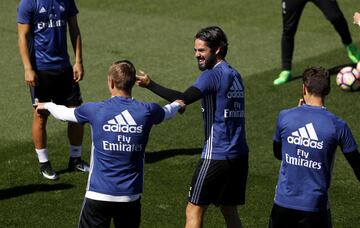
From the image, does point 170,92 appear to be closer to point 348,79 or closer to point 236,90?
point 236,90

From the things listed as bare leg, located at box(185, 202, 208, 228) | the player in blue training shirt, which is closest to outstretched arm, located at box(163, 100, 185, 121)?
the player in blue training shirt

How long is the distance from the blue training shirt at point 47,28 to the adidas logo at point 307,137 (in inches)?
192

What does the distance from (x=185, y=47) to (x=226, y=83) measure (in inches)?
377

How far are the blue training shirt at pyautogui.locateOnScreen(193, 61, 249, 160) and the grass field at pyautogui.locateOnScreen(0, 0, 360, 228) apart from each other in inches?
60.9

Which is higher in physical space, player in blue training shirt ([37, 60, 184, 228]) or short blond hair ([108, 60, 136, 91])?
short blond hair ([108, 60, 136, 91])

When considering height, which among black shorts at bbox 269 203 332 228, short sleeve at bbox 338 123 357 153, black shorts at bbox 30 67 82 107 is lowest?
black shorts at bbox 269 203 332 228

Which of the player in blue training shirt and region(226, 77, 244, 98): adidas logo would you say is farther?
region(226, 77, 244, 98): adidas logo

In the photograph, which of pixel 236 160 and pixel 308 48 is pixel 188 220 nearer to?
pixel 236 160

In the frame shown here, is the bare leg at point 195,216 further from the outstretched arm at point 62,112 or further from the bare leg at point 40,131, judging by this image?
the bare leg at point 40,131

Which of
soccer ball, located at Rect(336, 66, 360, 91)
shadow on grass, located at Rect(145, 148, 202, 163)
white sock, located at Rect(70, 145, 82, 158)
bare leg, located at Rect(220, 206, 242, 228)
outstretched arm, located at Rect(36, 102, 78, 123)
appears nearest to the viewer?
outstretched arm, located at Rect(36, 102, 78, 123)

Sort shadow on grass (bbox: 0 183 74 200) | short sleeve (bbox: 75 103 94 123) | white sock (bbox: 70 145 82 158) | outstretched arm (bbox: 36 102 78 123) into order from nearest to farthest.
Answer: short sleeve (bbox: 75 103 94 123) → outstretched arm (bbox: 36 102 78 123) → shadow on grass (bbox: 0 183 74 200) → white sock (bbox: 70 145 82 158)

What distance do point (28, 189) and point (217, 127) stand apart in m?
3.37

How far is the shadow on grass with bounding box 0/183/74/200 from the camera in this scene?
1147cm

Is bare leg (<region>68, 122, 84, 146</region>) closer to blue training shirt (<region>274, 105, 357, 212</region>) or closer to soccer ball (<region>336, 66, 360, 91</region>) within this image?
blue training shirt (<region>274, 105, 357, 212</region>)
